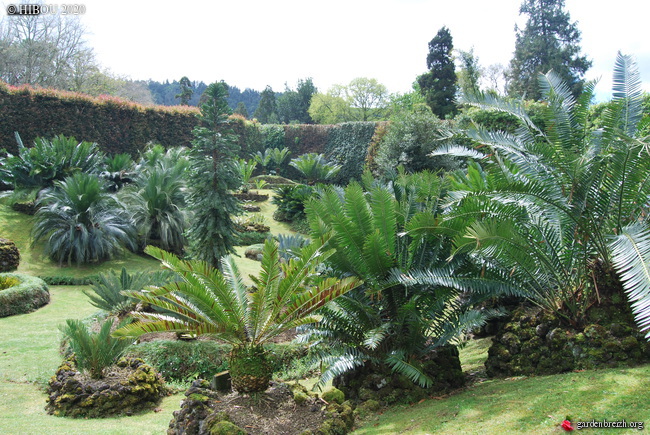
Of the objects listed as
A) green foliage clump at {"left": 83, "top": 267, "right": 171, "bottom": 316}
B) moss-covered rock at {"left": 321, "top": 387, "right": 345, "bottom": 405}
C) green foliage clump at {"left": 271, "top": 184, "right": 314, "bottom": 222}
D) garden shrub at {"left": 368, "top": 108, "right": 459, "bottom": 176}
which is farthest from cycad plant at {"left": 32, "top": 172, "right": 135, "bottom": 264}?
garden shrub at {"left": 368, "top": 108, "right": 459, "bottom": 176}

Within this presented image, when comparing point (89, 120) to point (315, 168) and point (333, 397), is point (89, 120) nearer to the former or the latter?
point (315, 168)

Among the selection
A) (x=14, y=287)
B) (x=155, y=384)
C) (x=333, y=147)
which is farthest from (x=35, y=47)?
(x=155, y=384)

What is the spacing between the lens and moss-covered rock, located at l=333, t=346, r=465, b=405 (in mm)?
4637

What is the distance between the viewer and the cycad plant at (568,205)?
4375 millimetres

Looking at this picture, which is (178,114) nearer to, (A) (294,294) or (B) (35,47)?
(B) (35,47)

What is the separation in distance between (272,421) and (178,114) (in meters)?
20.2

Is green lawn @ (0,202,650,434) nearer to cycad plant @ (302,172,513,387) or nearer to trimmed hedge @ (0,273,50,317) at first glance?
cycad plant @ (302,172,513,387)

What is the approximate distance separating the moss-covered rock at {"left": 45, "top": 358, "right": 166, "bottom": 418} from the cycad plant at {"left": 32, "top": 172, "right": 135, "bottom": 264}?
6.32 metres

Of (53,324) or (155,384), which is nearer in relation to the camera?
(155,384)

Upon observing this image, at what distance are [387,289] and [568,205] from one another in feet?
6.54

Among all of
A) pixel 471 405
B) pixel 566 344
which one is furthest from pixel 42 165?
pixel 566 344

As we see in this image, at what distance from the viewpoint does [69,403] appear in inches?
181

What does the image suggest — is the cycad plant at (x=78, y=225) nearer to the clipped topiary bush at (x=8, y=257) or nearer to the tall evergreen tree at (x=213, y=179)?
the clipped topiary bush at (x=8, y=257)

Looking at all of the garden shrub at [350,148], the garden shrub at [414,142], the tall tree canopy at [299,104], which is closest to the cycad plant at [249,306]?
the garden shrub at [414,142]
